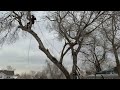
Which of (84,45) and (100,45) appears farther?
(100,45)

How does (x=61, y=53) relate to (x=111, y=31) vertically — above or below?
below
